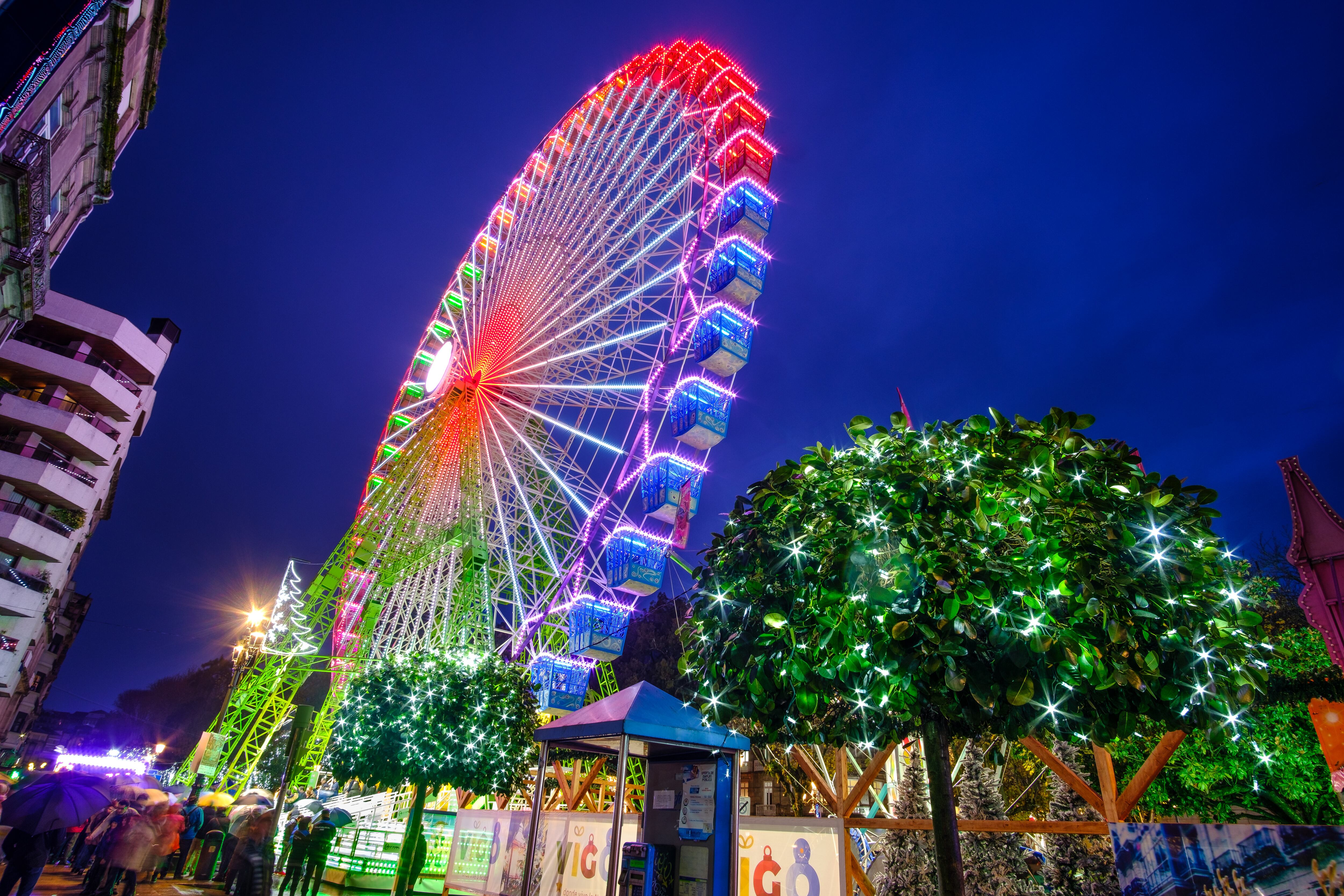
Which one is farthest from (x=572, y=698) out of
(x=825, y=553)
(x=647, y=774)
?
(x=825, y=553)

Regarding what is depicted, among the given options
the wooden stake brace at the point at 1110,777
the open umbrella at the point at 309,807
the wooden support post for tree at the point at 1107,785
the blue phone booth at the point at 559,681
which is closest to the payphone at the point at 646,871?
the wooden stake brace at the point at 1110,777

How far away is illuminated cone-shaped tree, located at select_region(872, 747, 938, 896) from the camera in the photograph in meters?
10.3

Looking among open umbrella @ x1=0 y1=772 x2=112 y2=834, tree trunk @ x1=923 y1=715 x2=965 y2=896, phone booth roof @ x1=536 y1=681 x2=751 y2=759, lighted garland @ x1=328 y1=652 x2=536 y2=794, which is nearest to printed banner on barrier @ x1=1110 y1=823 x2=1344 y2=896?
tree trunk @ x1=923 y1=715 x2=965 y2=896

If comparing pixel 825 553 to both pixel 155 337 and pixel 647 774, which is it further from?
pixel 155 337

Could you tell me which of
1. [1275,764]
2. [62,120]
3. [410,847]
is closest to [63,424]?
[62,120]

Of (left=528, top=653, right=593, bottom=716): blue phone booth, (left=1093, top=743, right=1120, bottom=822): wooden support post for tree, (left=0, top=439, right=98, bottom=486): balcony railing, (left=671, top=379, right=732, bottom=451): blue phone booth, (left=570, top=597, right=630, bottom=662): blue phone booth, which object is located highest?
(left=0, top=439, right=98, bottom=486): balcony railing

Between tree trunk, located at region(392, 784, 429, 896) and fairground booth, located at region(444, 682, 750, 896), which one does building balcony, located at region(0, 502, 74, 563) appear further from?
fairground booth, located at region(444, 682, 750, 896)

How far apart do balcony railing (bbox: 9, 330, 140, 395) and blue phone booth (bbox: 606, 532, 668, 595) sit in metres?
30.4

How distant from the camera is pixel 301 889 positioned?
37.0ft

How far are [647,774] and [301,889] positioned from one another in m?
7.47

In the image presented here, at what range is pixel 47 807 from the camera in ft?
22.0

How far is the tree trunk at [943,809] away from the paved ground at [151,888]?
9479mm

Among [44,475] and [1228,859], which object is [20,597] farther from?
[1228,859]

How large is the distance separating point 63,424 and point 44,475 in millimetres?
2612
